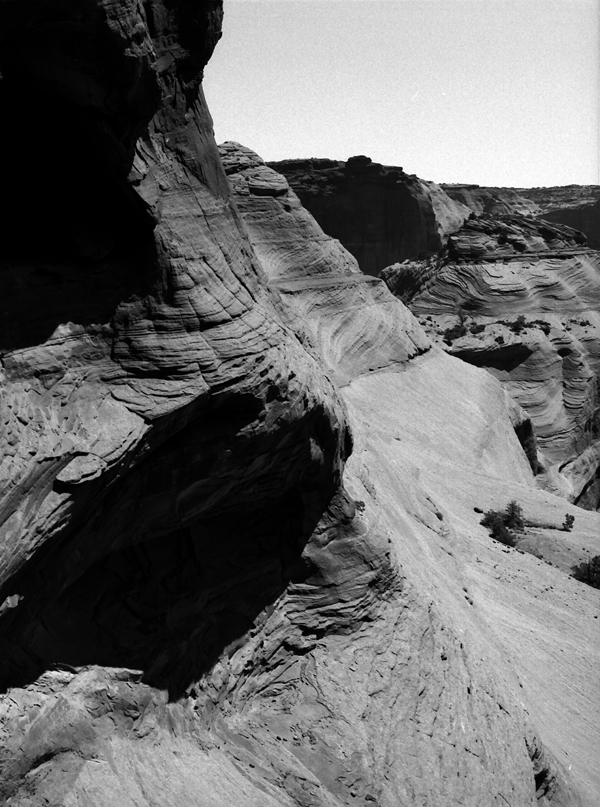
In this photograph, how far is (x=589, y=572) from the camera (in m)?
22.4

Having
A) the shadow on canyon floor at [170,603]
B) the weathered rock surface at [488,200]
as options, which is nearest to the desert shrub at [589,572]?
the shadow on canyon floor at [170,603]

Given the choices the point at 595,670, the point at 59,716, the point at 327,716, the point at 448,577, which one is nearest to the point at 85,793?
the point at 59,716

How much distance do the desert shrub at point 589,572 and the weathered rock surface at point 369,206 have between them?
62206 mm

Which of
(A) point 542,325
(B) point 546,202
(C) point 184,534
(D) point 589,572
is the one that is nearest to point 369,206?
(A) point 542,325

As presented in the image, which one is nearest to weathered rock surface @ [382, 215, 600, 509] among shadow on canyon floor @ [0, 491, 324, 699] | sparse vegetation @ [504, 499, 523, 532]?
sparse vegetation @ [504, 499, 523, 532]

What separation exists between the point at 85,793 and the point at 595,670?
40.7ft

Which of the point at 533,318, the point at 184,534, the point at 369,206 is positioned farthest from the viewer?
the point at 369,206

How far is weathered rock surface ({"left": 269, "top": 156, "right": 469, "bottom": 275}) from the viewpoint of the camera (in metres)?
81.1

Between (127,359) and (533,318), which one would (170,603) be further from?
(533,318)

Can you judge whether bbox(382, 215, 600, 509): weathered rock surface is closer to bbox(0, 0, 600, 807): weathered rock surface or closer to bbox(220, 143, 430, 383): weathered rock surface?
bbox(220, 143, 430, 383): weathered rock surface

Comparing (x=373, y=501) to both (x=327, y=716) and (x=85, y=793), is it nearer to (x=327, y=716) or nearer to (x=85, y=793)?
(x=327, y=716)

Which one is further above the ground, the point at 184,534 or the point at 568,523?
the point at 184,534

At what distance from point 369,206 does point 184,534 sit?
7361 centimetres

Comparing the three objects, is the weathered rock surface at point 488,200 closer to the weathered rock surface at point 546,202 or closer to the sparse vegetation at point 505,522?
the weathered rock surface at point 546,202
